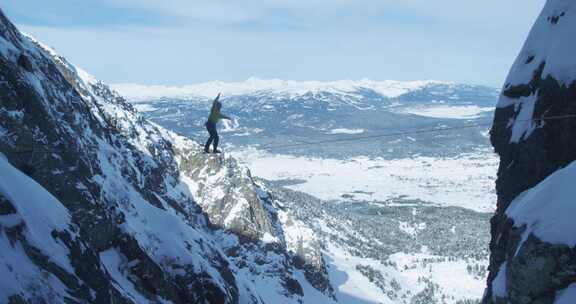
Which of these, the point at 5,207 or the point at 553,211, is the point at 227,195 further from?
the point at 553,211

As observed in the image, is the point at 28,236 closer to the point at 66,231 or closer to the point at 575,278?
the point at 66,231

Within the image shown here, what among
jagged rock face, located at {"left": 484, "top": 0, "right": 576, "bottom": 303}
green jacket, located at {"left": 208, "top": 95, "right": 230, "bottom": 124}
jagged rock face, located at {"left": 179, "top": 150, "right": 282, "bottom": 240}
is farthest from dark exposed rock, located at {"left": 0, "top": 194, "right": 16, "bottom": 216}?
jagged rock face, located at {"left": 179, "top": 150, "right": 282, "bottom": 240}

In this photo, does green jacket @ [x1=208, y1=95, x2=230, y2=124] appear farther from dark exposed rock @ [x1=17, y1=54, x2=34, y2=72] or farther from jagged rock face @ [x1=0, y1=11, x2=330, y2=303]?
dark exposed rock @ [x1=17, y1=54, x2=34, y2=72]

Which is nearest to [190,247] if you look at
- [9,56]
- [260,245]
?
[9,56]

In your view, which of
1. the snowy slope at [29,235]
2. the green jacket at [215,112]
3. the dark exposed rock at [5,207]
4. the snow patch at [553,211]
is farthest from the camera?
the green jacket at [215,112]

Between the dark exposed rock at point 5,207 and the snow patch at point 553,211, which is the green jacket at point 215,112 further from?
the snow patch at point 553,211

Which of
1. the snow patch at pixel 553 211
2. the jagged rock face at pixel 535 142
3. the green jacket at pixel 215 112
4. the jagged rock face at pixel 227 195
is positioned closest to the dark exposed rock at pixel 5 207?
the green jacket at pixel 215 112

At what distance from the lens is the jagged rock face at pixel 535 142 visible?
15.0 m

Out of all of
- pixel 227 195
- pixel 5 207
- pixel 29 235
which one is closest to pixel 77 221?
pixel 29 235

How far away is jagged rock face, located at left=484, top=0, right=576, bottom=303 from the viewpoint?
1498 centimetres

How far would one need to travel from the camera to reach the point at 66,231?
66.8 ft

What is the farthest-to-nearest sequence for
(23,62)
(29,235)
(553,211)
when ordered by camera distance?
1. (23,62)
2. (29,235)
3. (553,211)

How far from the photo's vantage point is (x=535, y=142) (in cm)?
2575

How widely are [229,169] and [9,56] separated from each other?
9154 centimetres
